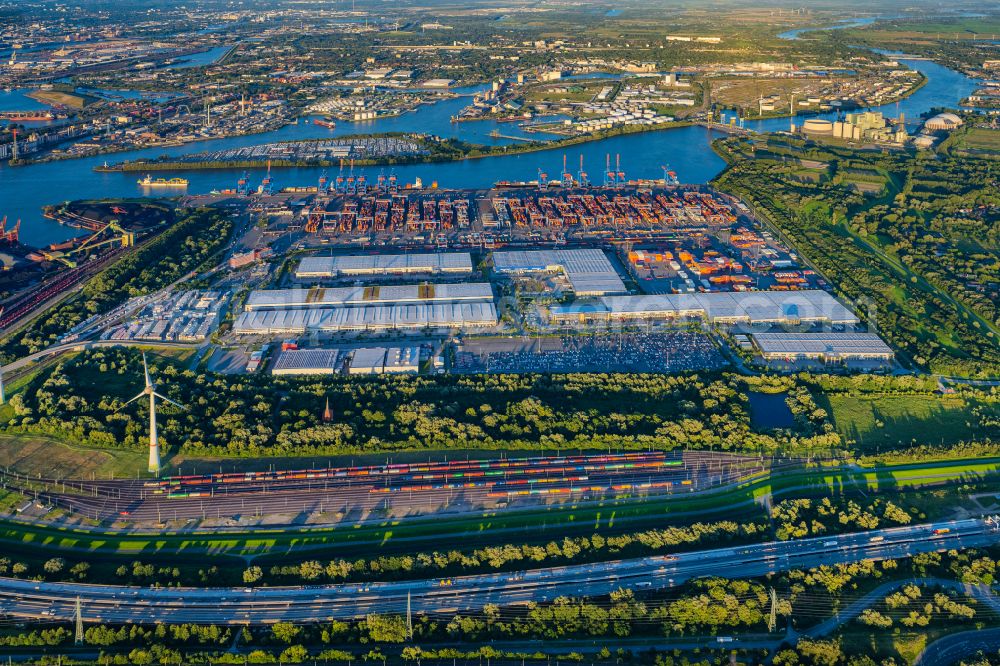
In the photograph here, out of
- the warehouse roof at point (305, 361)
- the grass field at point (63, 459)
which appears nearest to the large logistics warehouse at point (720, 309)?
the warehouse roof at point (305, 361)

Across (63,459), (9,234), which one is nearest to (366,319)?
(63,459)

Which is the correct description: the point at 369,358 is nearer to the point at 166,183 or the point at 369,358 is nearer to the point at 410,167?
the point at 166,183

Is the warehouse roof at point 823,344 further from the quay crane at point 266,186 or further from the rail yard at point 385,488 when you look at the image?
the quay crane at point 266,186

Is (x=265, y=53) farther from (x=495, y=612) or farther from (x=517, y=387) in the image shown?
(x=495, y=612)

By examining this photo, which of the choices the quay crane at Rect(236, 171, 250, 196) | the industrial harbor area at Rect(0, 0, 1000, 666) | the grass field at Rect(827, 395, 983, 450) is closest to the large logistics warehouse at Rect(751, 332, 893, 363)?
the industrial harbor area at Rect(0, 0, 1000, 666)

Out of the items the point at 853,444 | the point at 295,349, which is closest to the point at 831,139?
the point at 853,444
